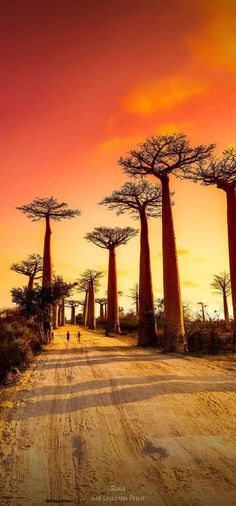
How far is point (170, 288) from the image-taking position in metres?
15.5

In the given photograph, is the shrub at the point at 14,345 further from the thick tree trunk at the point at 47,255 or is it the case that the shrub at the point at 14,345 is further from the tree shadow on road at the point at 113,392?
the thick tree trunk at the point at 47,255

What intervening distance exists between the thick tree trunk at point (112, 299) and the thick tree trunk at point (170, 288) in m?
16.0

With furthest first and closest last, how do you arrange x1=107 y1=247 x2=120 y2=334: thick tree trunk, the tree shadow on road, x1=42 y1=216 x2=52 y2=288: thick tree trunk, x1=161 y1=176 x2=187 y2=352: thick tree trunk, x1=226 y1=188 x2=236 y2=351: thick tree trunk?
x1=107 y1=247 x2=120 y2=334: thick tree trunk < x1=42 y1=216 x2=52 y2=288: thick tree trunk < x1=226 y1=188 x2=236 y2=351: thick tree trunk < x1=161 y1=176 x2=187 y2=352: thick tree trunk < the tree shadow on road

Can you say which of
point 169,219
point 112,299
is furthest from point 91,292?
point 169,219

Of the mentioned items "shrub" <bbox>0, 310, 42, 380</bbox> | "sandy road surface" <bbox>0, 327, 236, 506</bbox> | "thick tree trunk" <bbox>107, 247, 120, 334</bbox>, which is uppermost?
"thick tree trunk" <bbox>107, 247, 120, 334</bbox>

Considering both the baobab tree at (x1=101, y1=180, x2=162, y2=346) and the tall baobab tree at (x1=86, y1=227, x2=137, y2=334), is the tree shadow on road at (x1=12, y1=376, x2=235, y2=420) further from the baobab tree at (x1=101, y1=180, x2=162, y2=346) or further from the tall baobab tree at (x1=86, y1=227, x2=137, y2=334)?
the tall baobab tree at (x1=86, y1=227, x2=137, y2=334)

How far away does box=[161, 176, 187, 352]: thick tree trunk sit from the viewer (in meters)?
14.6

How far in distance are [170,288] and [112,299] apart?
17036 mm

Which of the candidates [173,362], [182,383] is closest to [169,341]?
[173,362]

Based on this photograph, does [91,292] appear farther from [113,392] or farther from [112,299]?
[113,392]

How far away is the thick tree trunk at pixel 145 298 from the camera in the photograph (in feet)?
62.0

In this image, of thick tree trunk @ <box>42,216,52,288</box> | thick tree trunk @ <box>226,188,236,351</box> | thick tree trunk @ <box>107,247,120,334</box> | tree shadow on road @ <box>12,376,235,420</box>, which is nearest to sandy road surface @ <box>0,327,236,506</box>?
tree shadow on road @ <box>12,376,235,420</box>

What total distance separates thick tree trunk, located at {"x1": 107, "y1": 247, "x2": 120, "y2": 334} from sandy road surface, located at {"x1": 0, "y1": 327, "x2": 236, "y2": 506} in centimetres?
2335

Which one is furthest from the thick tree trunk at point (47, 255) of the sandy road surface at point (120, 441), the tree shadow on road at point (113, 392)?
the tree shadow on road at point (113, 392)
